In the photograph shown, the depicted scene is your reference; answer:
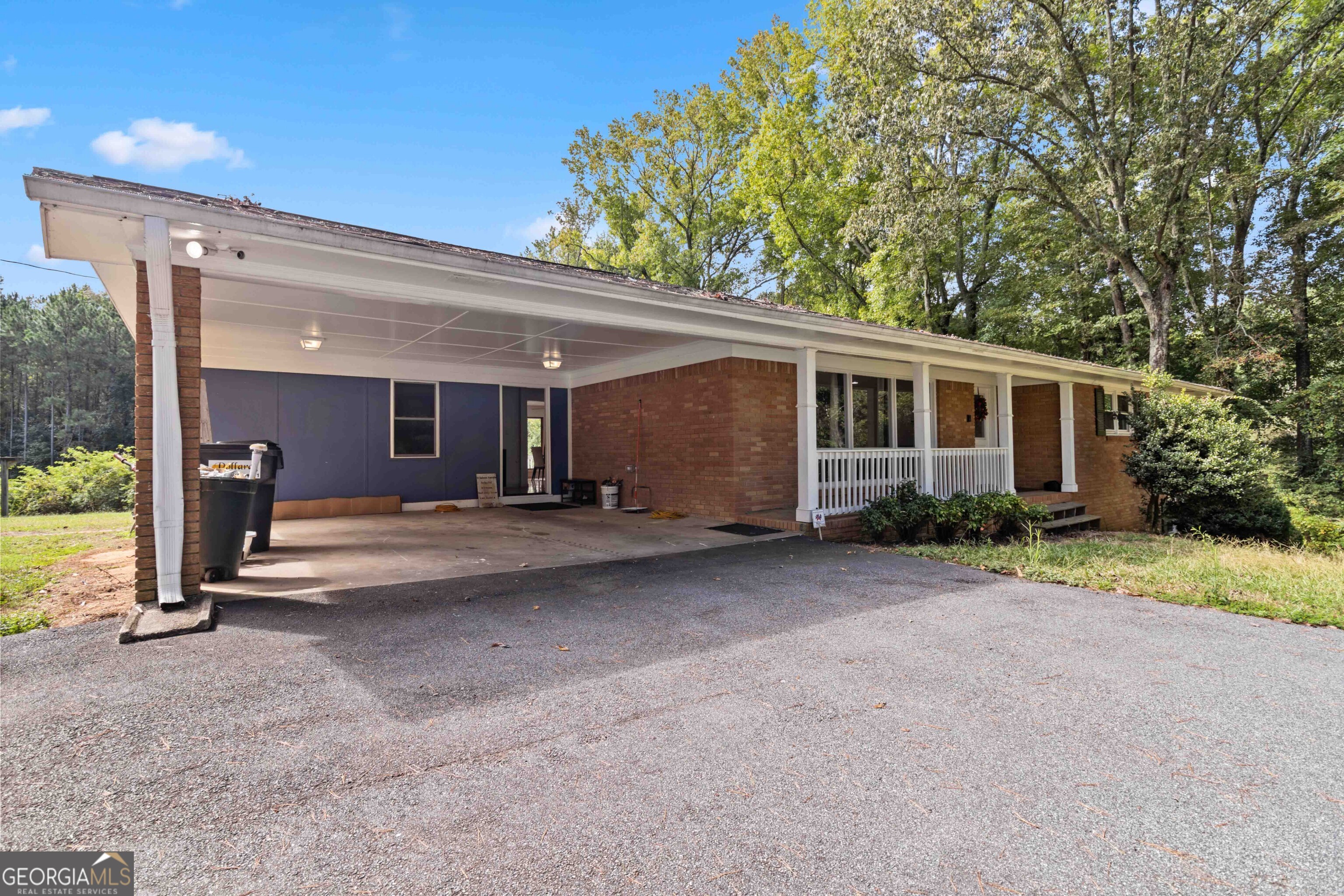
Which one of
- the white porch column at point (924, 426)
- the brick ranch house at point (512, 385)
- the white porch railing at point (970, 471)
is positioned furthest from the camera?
the white porch railing at point (970, 471)

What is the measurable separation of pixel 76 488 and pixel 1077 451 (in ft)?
74.1

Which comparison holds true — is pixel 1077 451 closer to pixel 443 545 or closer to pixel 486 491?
pixel 486 491

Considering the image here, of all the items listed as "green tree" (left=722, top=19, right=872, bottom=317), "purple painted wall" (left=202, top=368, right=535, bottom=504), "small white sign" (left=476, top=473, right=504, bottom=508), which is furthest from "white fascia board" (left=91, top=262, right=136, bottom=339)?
"green tree" (left=722, top=19, right=872, bottom=317)

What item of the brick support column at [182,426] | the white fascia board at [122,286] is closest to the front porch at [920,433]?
the brick support column at [182,426]

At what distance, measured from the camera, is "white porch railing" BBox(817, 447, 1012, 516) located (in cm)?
887

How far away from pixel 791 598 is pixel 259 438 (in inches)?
383

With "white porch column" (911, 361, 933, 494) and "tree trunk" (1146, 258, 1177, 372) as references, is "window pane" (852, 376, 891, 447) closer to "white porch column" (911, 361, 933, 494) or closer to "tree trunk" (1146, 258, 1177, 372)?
"white porch column" (911, 361, 933, 494)

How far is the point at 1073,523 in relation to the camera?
11727mm

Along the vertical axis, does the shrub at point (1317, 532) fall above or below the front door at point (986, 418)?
below

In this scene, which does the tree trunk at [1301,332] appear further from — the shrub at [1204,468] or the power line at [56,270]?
the power line at [56,270]

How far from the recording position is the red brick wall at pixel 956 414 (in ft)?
39.7

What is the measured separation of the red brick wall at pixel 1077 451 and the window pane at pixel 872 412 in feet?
12.3

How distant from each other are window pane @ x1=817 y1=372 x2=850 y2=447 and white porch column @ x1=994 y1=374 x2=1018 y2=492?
3080mm

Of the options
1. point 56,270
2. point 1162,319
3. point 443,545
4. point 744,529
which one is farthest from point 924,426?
point 56,270
